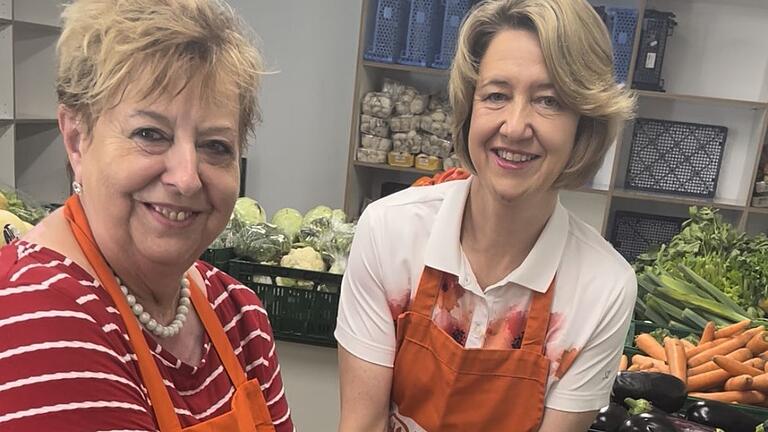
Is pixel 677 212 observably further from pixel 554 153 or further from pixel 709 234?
pixel 554 153

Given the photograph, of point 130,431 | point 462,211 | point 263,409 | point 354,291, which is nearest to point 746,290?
point 462,211

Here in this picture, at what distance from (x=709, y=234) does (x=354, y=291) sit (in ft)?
5.77

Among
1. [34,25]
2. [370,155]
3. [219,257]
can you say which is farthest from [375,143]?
[34,25]

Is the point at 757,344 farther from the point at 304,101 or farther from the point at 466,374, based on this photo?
the point at 304,101

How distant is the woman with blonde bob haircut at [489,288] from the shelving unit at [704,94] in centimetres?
229

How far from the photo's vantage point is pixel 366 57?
357 centimetres

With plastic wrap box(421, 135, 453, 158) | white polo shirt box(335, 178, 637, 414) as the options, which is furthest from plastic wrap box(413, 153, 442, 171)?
white polo shirt box(335, 178, 637, 414)

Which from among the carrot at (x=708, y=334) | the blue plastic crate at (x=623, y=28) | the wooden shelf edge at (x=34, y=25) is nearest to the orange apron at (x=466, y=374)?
the carrot at (x=708, y=334)

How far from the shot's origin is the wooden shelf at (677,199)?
359cm

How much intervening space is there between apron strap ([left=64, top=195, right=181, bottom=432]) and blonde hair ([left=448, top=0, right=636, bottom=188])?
80 centimetres

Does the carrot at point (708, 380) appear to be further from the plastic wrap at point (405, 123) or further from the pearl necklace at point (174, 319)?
the plastic wrap at point (405, 123)

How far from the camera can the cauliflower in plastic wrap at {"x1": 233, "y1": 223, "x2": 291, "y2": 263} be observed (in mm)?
2080

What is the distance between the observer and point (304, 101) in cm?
407

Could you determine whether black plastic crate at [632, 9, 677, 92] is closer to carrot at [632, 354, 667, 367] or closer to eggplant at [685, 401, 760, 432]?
carrot at [632, 354, 667, 367]
